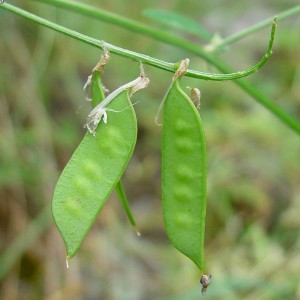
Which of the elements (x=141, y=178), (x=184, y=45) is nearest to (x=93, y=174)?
(x=184, y=45)

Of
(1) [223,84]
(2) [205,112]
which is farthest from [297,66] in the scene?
(2) [205,112]

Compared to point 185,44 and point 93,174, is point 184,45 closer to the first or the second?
point 185,44

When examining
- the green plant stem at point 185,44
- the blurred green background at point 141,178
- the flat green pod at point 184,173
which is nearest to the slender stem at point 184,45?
the green plant stem at point 185,44

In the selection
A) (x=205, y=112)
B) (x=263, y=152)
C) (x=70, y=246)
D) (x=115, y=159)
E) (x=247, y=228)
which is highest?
(x=205, y=112)

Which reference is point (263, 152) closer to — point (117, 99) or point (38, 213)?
point (38, 213)

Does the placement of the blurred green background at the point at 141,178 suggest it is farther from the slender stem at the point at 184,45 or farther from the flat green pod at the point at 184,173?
the flat green pod at the point at 184,173

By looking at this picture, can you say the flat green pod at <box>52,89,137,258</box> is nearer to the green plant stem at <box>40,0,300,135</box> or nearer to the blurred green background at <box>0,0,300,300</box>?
the green plant stem at <box>40,0,300,135</box>
